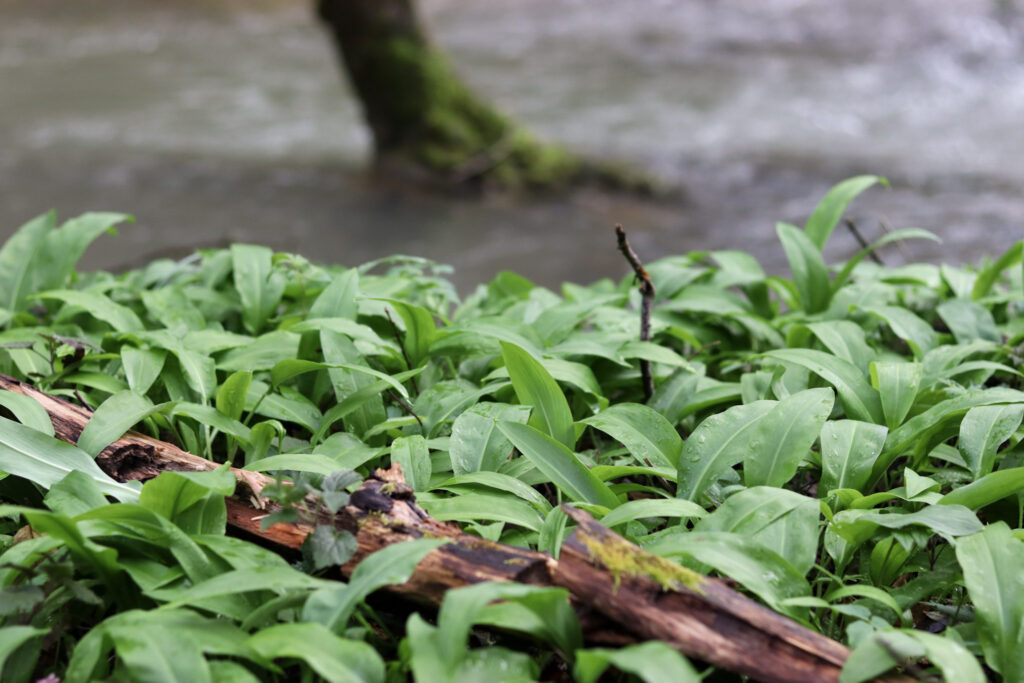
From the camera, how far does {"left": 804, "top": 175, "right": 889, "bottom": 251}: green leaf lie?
297 cm

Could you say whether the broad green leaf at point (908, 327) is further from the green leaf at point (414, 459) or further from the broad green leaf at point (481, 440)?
the green leaf at point (414, 459)

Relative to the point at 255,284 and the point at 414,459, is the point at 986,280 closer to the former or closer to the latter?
the point at 414,459

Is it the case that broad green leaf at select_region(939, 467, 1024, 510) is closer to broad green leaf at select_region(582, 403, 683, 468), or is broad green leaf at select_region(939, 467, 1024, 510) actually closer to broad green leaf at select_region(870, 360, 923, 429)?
broad green leaf at select_region(870, 360, 923, 429)

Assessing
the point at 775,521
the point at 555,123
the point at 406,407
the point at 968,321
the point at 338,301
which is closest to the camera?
the point at 775,521

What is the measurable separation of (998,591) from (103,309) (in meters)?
2.31

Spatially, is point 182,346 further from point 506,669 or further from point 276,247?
point 276,247

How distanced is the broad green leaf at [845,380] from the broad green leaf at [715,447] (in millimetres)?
295

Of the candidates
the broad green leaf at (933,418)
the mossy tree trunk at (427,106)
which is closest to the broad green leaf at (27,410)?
the broad green leaf at (933,418)

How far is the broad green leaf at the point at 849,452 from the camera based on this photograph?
1.87 metres

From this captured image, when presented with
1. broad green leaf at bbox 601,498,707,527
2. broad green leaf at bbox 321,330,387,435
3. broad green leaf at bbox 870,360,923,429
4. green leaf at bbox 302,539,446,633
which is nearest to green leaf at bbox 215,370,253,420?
broad green leaf at bbox 321,330,387,435

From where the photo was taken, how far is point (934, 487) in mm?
1812

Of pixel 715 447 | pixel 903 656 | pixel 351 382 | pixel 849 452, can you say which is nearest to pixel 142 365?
pixel 351 382

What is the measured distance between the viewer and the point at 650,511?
5.40 ft

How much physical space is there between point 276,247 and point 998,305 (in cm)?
417
